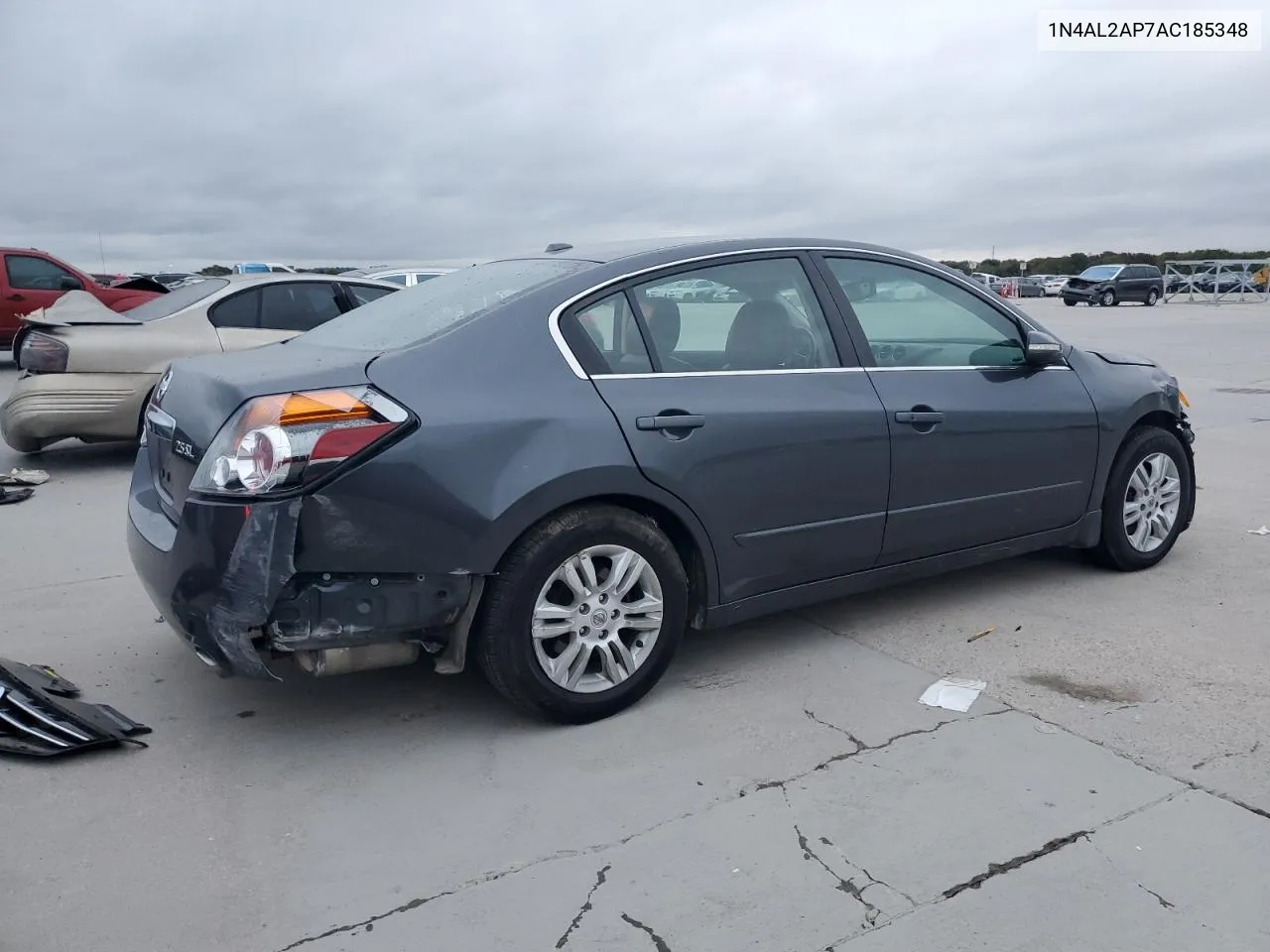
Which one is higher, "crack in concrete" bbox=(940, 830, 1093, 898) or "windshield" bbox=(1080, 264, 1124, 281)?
"windshield" bbox=(1080, 264, 1124, 281)

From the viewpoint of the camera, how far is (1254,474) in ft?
25.2

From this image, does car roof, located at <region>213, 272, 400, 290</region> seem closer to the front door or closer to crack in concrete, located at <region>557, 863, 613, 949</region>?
the front door

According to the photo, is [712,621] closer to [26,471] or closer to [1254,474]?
[1254,474]

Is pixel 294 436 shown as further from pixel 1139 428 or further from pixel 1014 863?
pixel 1139 428

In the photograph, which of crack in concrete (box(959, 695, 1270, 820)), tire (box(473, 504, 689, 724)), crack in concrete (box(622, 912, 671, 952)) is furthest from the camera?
tire (box(473, 504, 689, 724))

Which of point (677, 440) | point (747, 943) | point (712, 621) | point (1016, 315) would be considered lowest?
point (747, 943)

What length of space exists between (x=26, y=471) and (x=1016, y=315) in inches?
272

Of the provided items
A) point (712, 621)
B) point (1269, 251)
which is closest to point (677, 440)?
point (712, 621)

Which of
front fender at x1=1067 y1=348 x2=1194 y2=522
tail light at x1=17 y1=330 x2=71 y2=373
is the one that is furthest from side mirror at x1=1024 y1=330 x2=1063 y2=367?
tail light at x1=17 y1=330 x2=71 y2=373

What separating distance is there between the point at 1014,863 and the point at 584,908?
1091 millimetres

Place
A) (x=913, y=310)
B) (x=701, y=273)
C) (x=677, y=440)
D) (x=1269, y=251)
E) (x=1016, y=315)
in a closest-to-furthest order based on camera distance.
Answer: (x=677, y=440), (x=701, y=273), (x=913, y=310), (x=1016, y=315), (x=1269, y=251)

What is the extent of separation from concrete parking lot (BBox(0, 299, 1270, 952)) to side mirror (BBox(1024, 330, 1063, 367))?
3.54 feet

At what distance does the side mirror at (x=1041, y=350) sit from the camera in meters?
4.73

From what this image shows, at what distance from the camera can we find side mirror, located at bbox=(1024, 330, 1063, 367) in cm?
473
